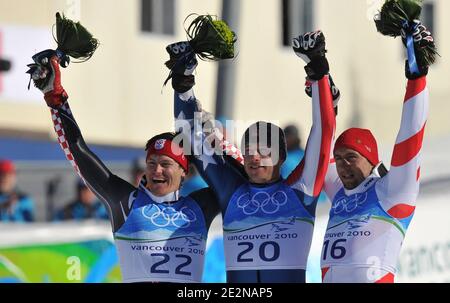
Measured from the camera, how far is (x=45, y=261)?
8172 millimetres

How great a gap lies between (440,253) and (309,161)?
137 inches

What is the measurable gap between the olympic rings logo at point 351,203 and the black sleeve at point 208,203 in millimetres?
652

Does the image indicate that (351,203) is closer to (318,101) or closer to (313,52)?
(318,101)

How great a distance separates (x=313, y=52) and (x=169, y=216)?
1147 mm

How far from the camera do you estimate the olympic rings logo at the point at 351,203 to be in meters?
6.19

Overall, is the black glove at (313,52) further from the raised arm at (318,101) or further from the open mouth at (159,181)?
the open mouth at (159,181)

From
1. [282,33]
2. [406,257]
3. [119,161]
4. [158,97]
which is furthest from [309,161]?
[282,33]

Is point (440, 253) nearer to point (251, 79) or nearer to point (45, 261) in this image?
point (45, 261)

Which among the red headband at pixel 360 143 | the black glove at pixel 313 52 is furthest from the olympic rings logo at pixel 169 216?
the black glove at pixel 313 52

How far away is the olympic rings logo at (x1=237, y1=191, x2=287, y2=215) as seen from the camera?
6.25 m

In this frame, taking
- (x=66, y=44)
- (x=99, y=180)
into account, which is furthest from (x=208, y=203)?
(x=66, y=44)

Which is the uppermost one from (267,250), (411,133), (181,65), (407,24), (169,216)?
(407,24)

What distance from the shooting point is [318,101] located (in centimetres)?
605

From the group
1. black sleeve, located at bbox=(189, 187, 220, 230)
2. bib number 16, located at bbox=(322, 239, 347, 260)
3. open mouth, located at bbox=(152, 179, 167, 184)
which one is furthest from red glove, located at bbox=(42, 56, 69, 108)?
bib number 16, located at bbox=(322, 239, 347, 260)
